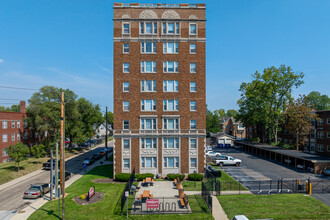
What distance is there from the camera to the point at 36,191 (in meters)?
24.4

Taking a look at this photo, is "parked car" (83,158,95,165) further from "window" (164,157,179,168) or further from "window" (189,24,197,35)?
"window" (189,24,197,35)

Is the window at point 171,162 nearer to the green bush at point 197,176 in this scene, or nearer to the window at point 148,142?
the green bush at point 197,176

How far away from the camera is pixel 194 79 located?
32469mm

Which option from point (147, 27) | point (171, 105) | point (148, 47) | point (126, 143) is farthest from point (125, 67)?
point (126, 143)

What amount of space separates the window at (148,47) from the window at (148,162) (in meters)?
16.1

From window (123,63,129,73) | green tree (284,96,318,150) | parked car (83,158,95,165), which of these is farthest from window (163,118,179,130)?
green tree (284,96,318,150)

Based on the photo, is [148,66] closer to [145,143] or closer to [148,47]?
[148,47]

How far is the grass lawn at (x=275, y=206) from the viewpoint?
19.0m

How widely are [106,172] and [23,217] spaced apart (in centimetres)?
1751

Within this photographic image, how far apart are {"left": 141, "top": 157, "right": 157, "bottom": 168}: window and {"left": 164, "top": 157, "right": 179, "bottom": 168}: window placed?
164 centimetres

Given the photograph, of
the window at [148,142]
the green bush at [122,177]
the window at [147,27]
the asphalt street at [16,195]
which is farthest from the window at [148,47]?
the asphalt street at [16,195]

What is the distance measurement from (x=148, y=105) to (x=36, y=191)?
17.5m

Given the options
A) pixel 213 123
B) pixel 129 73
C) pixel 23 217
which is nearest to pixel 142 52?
pixel 129 73

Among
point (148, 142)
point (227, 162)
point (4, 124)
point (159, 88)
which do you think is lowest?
point (227, 162)
